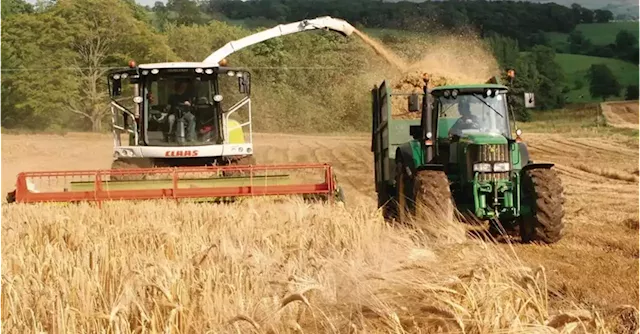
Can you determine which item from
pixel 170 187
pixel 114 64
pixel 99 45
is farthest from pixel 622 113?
pixel 170 187

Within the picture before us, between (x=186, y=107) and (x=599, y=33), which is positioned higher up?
(x=599, y=33)

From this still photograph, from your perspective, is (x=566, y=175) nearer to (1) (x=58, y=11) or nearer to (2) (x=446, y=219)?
(2) (x=446, y=219)

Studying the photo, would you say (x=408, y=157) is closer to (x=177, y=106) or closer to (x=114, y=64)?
(x=177, y=106)

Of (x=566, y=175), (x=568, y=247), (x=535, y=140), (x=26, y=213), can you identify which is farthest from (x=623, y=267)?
(x=535, y=140)

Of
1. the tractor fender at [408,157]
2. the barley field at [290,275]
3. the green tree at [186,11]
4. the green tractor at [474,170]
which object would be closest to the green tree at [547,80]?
the green tree at [186,11]

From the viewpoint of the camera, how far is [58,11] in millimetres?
40719

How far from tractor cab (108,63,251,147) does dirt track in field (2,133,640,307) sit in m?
2.61

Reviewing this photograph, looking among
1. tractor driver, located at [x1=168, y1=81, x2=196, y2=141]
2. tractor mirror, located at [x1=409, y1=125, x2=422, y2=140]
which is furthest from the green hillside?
tractor mirror, located at [x1=409, y1=125, x2=422, y2=140]

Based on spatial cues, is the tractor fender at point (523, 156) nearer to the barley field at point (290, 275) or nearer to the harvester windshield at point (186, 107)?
the barley field at point (290, 275)

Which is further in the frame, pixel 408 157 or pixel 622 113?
pixel 622 113

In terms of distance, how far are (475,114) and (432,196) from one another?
145 centimetres

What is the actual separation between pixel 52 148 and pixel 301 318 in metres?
28.1

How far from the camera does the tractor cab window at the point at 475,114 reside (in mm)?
9367

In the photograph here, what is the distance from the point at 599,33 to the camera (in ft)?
231
